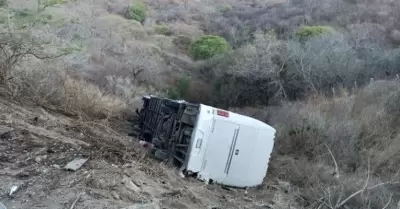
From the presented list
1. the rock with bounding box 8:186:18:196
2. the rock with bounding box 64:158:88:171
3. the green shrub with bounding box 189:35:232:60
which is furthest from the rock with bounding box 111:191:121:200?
the green shrub with bounding box 189:35:232:60

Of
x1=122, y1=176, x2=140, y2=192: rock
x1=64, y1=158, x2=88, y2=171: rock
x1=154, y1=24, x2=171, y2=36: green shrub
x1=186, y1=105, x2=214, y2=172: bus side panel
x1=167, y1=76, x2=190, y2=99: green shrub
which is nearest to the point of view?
x1=122, y1=176, x2=140, y2=192: rock

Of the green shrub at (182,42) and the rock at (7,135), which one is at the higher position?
the green shrub at (182,42)

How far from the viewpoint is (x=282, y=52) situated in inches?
802

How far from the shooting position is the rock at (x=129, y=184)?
20.2ft

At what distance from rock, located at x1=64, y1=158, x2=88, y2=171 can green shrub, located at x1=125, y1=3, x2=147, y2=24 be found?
33890mm

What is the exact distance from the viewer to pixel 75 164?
661 cm

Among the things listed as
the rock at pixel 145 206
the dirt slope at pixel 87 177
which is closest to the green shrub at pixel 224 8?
the dirt slope at pixel 87 177

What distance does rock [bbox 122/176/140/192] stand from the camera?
20.2 ft

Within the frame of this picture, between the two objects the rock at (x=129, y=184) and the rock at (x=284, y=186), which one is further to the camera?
the rock at (x=284, y=186)

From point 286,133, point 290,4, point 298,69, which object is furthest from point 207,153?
point 290,4

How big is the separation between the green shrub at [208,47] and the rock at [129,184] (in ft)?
65.3

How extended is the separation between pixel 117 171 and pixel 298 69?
1368 cm

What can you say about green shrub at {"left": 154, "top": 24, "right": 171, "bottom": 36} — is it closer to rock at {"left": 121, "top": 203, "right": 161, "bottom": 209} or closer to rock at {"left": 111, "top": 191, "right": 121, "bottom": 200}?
rock at {"left": 111, "top": 191, "right": 121, "bottom": 200}

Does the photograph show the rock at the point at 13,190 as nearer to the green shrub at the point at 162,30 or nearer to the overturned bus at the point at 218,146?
the overturned bus at the point at 218,146
